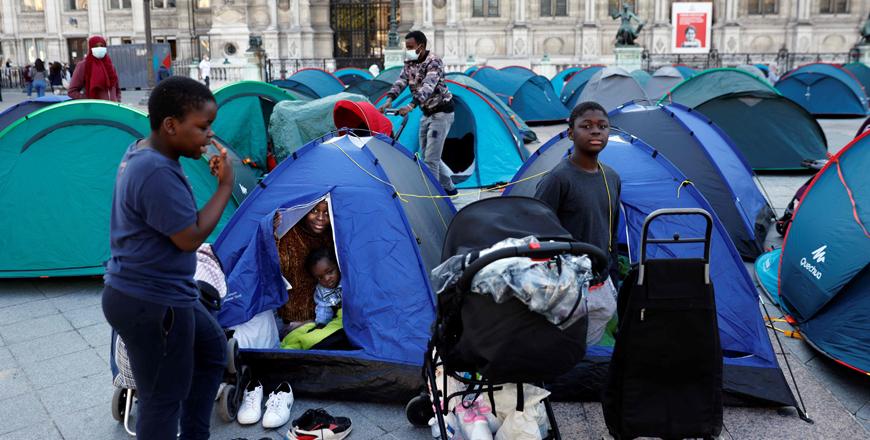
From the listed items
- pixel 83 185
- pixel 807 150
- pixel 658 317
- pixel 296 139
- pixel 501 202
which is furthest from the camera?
pixel 807 150

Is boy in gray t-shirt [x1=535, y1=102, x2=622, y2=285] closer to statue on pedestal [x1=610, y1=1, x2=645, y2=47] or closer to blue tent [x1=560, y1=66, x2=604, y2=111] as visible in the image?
blue tent [x1=560, y1=66, x2=604, y2=111]

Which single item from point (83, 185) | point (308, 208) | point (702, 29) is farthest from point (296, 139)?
point (702, 29)

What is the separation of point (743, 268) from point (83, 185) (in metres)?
5.65

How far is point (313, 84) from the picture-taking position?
60.7ft

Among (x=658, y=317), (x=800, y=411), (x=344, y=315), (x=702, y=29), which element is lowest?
(x=800, y=411)

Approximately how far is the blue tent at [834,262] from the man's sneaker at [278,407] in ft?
11.6

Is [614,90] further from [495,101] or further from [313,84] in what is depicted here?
[313,84]

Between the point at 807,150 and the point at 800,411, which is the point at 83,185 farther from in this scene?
the point at 807,150

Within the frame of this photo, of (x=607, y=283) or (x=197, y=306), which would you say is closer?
(x=197, y=306)

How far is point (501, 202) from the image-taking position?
363 centimetres

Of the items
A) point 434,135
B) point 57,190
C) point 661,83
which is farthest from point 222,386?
point 661,83

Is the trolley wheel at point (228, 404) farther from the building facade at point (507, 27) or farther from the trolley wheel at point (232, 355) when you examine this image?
the building facade at point (507, 27)

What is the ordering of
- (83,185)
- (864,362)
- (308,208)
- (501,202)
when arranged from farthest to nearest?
(83,185), (308,208), (864,362), (501,202)

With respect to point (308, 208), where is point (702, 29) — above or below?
above
